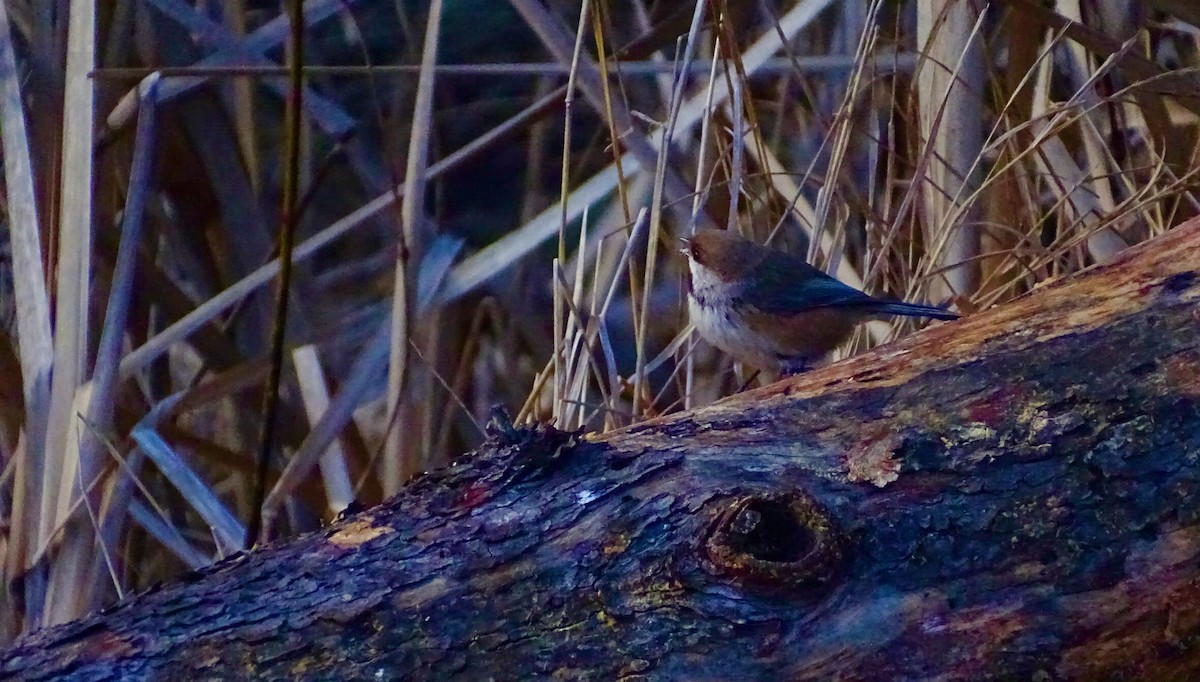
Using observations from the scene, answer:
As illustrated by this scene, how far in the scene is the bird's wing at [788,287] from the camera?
2045 millimetres

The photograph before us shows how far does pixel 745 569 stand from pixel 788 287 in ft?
3.79

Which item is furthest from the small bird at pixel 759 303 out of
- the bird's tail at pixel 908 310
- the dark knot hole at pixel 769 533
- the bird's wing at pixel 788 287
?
the dark knot hole at pixel 769 533

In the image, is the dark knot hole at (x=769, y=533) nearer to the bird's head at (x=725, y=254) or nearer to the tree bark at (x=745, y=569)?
the tree bark at (x=745, y=569)

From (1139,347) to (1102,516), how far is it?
0.85 ft

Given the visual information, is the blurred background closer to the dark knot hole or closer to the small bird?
the small bird

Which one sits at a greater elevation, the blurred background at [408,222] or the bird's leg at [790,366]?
the blurred background at [408,222]

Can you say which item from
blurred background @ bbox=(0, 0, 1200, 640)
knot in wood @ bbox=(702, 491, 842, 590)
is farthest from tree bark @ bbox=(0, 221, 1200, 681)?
blurred background @ bbox=(0, 0, 1200, 640)

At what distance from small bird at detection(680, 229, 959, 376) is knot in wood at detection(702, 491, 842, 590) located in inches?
40.8

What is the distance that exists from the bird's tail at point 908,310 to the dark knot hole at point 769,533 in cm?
79

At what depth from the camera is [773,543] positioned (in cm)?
104

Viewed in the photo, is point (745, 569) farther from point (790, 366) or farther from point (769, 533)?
point (790, 366)

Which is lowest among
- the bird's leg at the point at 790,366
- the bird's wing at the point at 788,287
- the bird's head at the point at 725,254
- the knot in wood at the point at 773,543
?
the bird's leg at the point at 790,366

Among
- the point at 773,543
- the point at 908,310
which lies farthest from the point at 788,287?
the point at 773,543

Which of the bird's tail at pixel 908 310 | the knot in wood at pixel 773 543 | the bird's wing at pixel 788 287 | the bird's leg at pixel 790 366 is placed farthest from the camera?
the bird's leg at pixel 790 366
